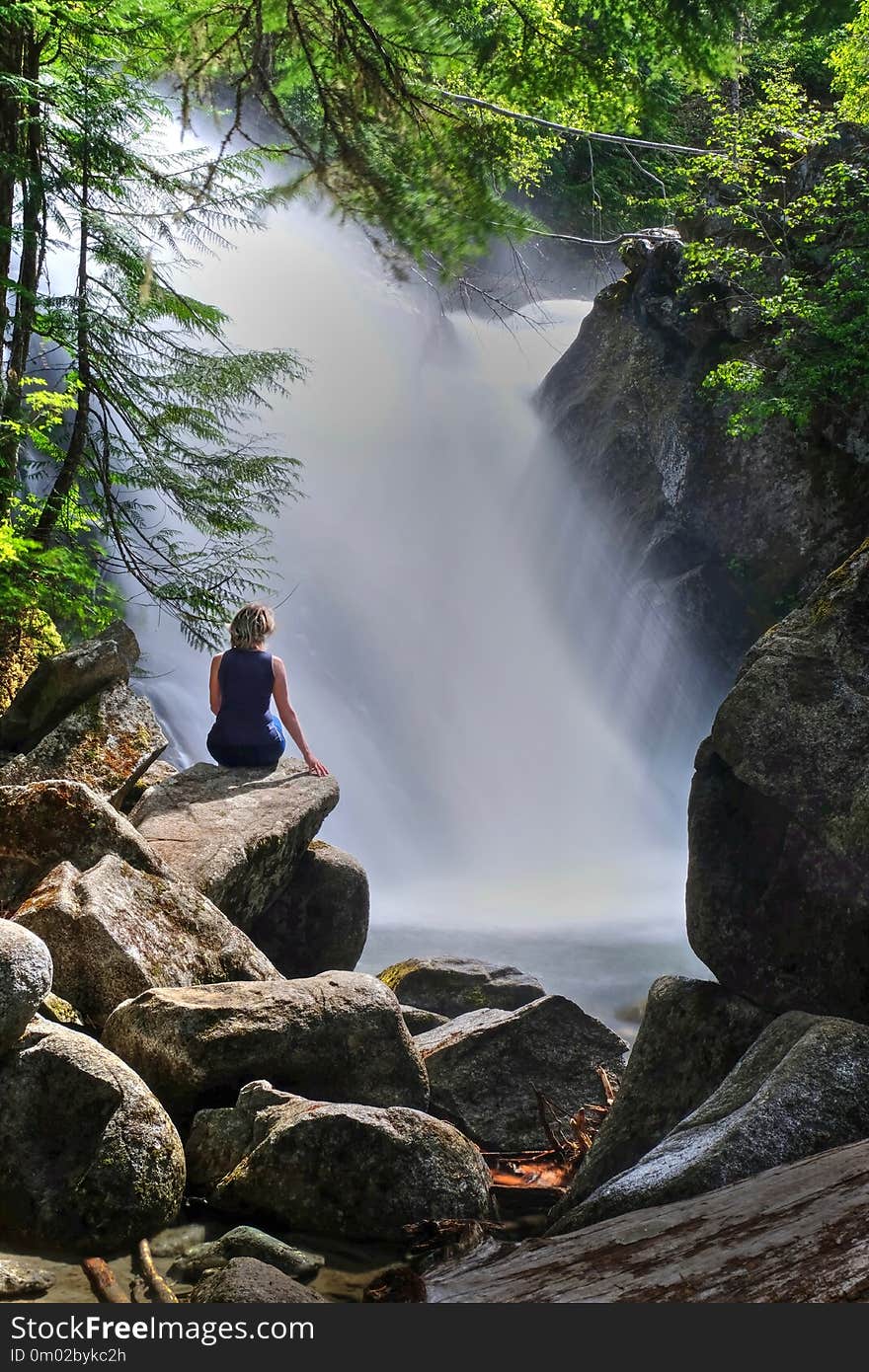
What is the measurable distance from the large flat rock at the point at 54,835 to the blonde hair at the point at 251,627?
2.14m

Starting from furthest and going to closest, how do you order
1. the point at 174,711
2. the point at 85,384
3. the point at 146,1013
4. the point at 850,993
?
the point at 174,711, the point at 85,384, the point at 146,1013, the point at 850,993

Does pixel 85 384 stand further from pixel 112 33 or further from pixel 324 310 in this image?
pixel 324 310

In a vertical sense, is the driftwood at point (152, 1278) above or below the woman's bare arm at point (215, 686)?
below

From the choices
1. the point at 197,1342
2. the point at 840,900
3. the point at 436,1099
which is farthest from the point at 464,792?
the point at 197,1342

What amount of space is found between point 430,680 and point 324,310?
10438 millimetres

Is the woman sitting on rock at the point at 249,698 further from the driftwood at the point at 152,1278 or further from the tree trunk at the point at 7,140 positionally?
the driftwood at the point at 152,1278

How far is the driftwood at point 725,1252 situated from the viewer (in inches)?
78.7

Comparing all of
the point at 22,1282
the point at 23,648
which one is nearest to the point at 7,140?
the point at 23,648

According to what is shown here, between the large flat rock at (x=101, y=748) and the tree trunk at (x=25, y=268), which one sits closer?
the large flat rock at (x=101, y=748)

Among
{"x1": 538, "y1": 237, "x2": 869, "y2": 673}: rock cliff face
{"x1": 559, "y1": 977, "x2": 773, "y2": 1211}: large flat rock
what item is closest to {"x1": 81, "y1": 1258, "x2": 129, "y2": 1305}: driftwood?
{"x1": 559, "y1": 977, "x2": 773, "y2": 1211}: large flat rock

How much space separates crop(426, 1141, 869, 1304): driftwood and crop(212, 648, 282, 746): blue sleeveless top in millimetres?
4780

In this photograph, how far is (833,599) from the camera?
4.29 m

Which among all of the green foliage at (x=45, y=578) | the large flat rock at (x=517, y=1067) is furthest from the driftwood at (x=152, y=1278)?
the green foliage at (x=45, y=578)

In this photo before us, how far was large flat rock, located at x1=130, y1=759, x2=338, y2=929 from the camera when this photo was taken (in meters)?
5.98
